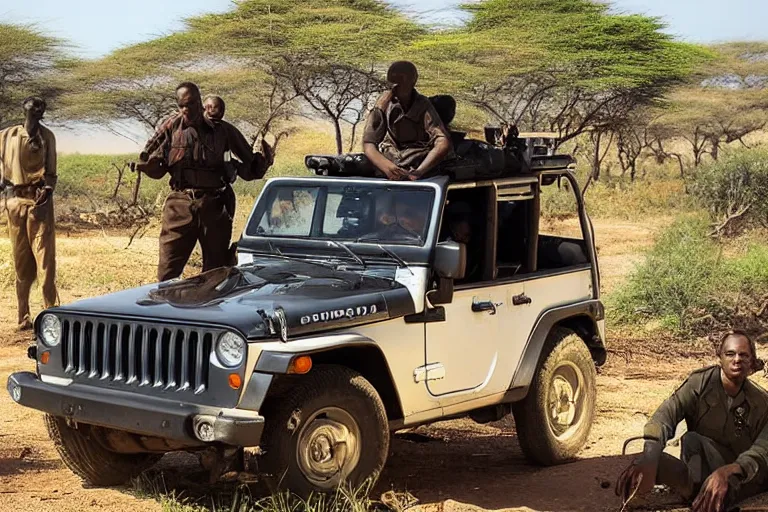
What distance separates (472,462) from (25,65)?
20374 millimetres

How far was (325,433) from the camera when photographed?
528 cm

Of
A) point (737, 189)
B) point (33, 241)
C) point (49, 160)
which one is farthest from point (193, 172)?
point (737, 189)

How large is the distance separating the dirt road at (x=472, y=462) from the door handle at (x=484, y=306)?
2.81ft

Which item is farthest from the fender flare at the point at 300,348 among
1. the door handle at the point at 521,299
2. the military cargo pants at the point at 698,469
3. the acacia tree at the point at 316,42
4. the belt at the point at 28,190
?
the acacia tree at the point at 316,42

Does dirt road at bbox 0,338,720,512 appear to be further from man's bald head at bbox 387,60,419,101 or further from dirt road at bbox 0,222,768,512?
man's bald head at bbox 387,60,419,101

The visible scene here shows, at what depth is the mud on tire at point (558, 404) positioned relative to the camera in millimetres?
6586

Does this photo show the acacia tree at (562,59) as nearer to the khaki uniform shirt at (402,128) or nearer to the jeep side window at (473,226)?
the khaki uniform shirt at (402,128)

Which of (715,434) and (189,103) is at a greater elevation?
(189,103)

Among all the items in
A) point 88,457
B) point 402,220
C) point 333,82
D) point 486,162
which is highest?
point 486,162

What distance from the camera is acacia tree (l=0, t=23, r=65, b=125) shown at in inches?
977

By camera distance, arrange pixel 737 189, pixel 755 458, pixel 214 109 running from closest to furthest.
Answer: pixel 755 458
pixel 214 109
pixel 737 189

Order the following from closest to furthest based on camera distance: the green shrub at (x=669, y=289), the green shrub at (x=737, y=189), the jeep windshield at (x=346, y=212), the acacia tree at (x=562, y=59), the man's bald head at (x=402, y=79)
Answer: the jeep windshield at (x=346, y=212)
the man's bald head at (x=402, y=79)
the green shrub at (x=669, y=289)
the green shrub at (x=737, y=189)
the acacia tree at (x=562, y=59)

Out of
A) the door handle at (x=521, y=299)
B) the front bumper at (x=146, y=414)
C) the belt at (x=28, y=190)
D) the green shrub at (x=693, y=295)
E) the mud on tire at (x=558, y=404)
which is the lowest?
the green shrub at (x=693, y=295)

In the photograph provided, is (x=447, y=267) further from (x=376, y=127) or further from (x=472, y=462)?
(x=472, y=462)
